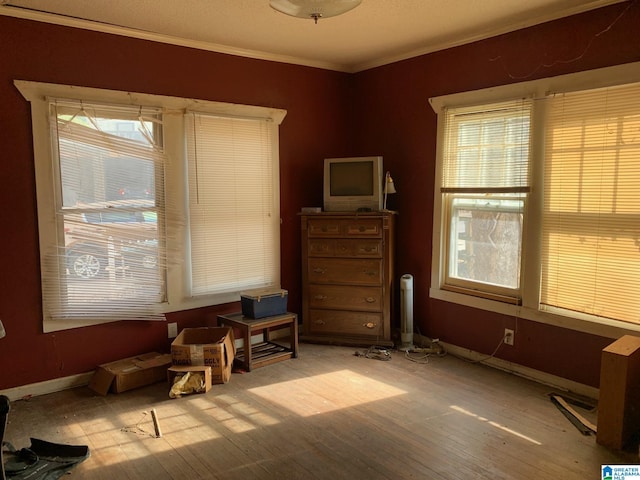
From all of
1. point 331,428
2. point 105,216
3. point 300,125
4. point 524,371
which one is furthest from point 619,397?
point 105,216

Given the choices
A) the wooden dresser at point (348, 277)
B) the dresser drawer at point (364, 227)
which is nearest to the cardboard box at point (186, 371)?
the wooden dresser at point (348, 277)

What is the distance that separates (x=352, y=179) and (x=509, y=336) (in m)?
1.76

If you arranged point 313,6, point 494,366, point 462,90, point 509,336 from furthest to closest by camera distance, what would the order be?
point 462,90 < point 494,366 < point 509,336 < point 313,6

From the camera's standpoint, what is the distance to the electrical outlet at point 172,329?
383 cm

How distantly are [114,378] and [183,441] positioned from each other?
0.88 m

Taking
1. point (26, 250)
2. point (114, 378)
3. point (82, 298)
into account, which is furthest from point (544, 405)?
point (26, 250)

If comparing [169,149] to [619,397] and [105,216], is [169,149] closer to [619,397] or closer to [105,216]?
[105,216]

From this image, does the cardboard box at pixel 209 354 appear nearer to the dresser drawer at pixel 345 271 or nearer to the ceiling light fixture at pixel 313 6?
the dresser drawer at pixel 345 271

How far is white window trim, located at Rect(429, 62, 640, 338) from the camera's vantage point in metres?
2.96

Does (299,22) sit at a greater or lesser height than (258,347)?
greater

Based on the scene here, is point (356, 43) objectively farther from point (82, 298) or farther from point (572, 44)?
point (82, 298)

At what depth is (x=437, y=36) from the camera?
3727 millimetres

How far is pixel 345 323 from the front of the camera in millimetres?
4227

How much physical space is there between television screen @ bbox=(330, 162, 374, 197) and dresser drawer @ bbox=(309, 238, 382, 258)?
41cm
